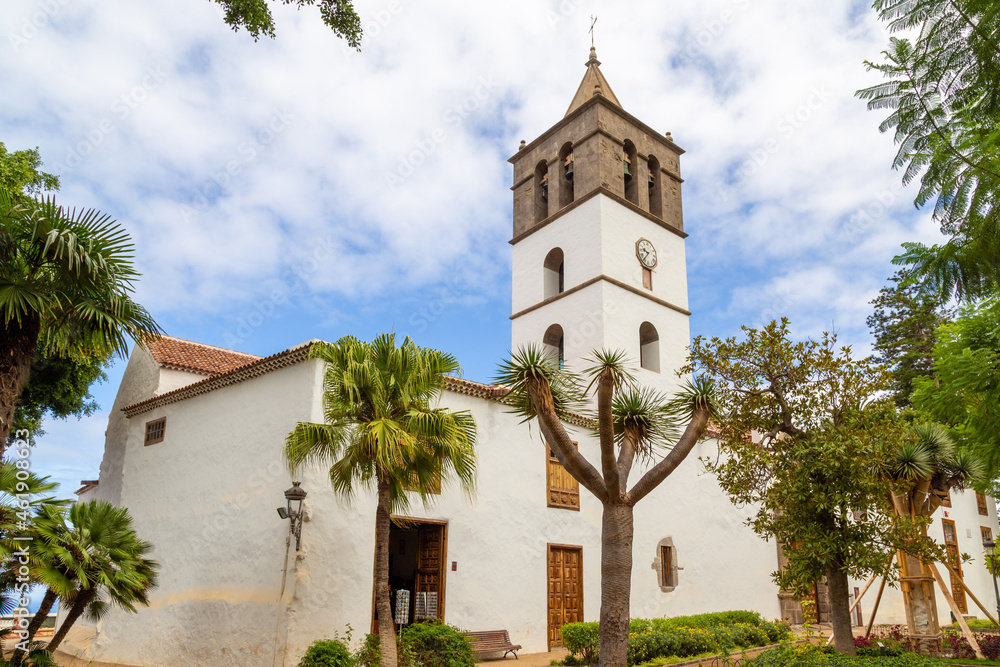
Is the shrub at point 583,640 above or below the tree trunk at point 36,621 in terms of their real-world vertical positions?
below

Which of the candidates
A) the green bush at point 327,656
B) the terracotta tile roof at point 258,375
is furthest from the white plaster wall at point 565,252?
the green bush at point 327,656

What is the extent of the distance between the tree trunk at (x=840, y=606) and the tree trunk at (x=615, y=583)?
3.30m

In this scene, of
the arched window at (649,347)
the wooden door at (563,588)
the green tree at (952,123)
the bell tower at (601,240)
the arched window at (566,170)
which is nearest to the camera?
the green tree at (952,123)

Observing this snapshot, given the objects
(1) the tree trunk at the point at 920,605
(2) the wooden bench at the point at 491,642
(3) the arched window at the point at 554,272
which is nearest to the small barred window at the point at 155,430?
(2) the wooden bench at the point at 491,642

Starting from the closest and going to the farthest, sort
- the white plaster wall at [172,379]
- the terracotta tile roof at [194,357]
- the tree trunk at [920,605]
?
the tree trunk at [920,605], the white plaster wall at [172,379], the terracotta tile roof at [194,357]

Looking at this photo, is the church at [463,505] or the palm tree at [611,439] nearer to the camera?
the palm tree at [611,439]

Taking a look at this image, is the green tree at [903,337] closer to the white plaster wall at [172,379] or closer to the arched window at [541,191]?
the arched window at [541,191]

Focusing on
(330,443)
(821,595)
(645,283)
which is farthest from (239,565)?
(821,595)

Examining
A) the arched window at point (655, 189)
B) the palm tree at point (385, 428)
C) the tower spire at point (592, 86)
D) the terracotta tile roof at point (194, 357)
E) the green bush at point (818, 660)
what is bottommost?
the green bush at point (818, 660)

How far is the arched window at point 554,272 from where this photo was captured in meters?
24.8

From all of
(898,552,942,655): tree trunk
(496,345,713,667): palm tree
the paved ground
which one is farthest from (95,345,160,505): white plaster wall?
(898,552,942,655): tree trunk

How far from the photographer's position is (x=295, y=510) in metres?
12.1

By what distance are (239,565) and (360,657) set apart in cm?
311

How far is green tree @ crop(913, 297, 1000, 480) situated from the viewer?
7707 millimetres
